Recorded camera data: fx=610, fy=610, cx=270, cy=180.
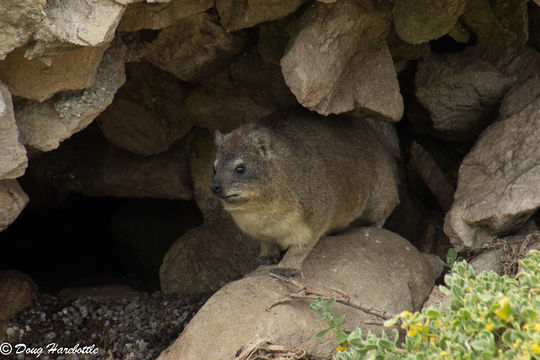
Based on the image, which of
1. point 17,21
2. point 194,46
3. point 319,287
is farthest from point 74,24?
point 319,287

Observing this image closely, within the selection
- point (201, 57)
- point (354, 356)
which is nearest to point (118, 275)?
point (201, 57)

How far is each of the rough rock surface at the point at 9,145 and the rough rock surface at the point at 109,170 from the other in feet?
10.0

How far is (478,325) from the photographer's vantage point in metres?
3.06

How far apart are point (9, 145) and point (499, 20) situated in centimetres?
421

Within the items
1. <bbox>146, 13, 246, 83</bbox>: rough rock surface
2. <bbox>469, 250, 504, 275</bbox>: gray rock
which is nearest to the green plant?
<bbox>469, 250, 504, 275</bbox>: gray rock

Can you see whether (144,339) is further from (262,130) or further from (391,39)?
(391,39)

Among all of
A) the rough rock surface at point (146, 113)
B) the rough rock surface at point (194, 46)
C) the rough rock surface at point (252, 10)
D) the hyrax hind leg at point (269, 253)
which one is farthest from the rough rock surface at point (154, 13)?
the hyrax hind leg at point (269, 253)

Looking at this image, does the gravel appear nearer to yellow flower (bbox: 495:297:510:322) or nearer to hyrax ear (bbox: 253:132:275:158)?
hyrax ear (bbox: 253:132:275:158)

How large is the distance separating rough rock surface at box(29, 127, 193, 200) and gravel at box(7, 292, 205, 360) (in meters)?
1.45

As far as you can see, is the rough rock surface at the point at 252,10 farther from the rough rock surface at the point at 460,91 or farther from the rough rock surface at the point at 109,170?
the rough rock surface at the point at 109,170

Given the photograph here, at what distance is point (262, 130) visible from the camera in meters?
5.50

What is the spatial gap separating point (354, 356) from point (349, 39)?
8.54ft

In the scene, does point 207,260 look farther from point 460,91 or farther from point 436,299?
point 460,91

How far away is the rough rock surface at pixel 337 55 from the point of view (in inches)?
190
